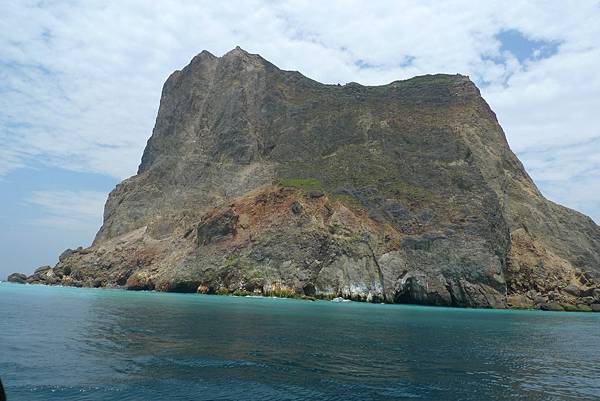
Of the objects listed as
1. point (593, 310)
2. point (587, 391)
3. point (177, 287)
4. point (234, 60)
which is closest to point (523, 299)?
point (593, 310)

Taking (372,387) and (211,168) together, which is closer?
(372,387)

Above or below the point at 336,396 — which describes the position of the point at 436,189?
above

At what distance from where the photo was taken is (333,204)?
119000mm

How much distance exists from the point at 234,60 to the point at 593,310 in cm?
13015

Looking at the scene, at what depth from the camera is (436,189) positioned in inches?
4887

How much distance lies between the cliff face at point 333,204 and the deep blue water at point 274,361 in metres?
51.4

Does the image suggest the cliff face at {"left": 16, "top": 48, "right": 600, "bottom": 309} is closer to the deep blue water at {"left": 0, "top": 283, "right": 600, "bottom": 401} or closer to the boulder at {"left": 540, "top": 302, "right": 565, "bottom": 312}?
the boulder at {"left": 540, "top": 302, "right": 565, "bottom": 312}

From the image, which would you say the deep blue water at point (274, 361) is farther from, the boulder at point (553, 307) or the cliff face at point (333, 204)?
the boulder at point (553, 307)

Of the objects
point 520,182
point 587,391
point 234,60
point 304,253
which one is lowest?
point 587,391

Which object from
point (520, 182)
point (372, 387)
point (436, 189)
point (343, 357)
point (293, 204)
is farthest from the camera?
point (520, 182)

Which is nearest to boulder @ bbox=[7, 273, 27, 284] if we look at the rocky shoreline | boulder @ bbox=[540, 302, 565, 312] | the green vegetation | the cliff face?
the cliff face

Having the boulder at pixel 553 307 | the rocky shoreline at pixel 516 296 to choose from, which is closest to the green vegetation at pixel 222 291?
the rocky shoreline at pixel 516 296

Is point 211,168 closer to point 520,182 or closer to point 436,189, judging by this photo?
point 436,189

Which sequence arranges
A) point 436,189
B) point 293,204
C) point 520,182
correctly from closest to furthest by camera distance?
point 293,204 < point 436,189 < point 520,182
